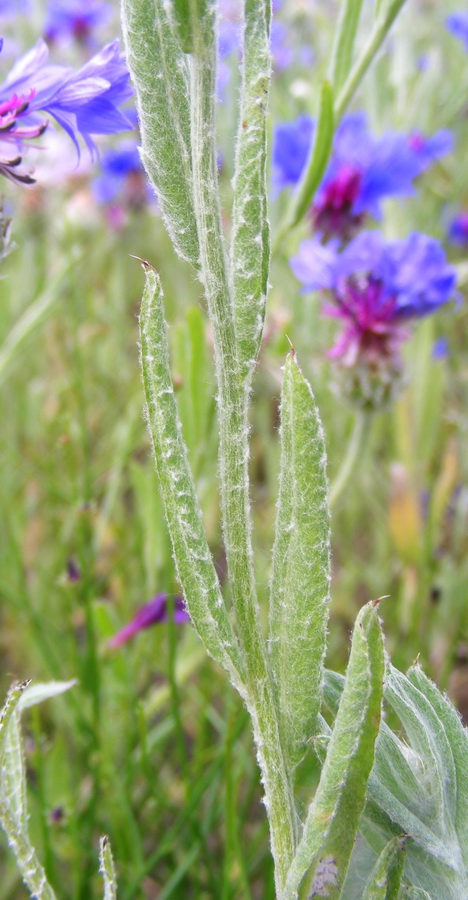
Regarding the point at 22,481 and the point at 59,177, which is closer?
the point at 22,481

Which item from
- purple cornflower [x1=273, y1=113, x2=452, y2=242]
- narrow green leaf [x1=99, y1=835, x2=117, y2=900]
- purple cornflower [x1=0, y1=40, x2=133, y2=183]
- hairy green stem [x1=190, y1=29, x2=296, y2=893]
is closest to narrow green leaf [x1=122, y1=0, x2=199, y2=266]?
hairy green stem [x1=190, y1=29, x2=296, y2=893]

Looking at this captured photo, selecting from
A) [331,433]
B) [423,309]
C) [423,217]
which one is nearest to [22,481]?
[331,433]

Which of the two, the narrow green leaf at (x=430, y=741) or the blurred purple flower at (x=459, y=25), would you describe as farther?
the blurred purple flower at (x=459, y=25)

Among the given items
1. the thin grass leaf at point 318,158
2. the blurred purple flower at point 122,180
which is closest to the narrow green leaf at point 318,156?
the thin grass leaf at point 318,158

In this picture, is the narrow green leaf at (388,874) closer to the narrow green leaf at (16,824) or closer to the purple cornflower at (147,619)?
the narrow green leaf at (16,824)

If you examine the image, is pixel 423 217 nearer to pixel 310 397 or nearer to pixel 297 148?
pixel 297 148
